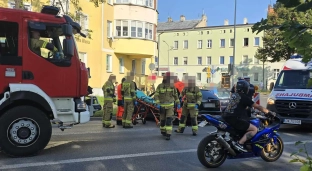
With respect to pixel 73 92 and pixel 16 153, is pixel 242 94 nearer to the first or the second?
pixel 73 92

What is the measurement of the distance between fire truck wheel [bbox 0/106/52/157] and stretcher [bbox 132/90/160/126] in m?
5.47

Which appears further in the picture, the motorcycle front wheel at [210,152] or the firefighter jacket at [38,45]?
the firefighter jacket at [38,45]

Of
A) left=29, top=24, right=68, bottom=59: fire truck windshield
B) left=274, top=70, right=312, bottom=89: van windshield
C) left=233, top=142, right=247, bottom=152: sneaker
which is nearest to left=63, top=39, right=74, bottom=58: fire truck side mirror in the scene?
left=29, top=24, right=68, bottom=59: fire truck windshield

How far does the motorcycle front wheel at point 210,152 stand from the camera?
6.07 meters

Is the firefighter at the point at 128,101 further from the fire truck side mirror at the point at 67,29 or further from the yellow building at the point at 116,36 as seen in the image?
the yellow building at the point at 116,36

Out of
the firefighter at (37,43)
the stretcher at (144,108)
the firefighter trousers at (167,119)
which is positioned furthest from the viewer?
the stretcher at (144,108)

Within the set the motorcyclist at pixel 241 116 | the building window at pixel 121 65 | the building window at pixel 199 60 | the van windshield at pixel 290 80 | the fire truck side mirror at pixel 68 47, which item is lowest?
the motorcyclist at pixel 241 116

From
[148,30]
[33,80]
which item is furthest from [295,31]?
[148,30]

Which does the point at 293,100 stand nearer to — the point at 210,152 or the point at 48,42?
the point at 210,152

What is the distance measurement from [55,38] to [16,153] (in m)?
2.43

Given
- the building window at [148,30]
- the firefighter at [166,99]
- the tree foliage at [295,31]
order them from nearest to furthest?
the tree foliage at [295,31] → the firefighter at [166,99] → the building window at [148,30]

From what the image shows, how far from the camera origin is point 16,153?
659 centimetres

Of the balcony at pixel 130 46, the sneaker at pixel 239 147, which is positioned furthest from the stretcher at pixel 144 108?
the balcony at pixel 130 46

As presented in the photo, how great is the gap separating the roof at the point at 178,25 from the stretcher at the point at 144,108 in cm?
5461
